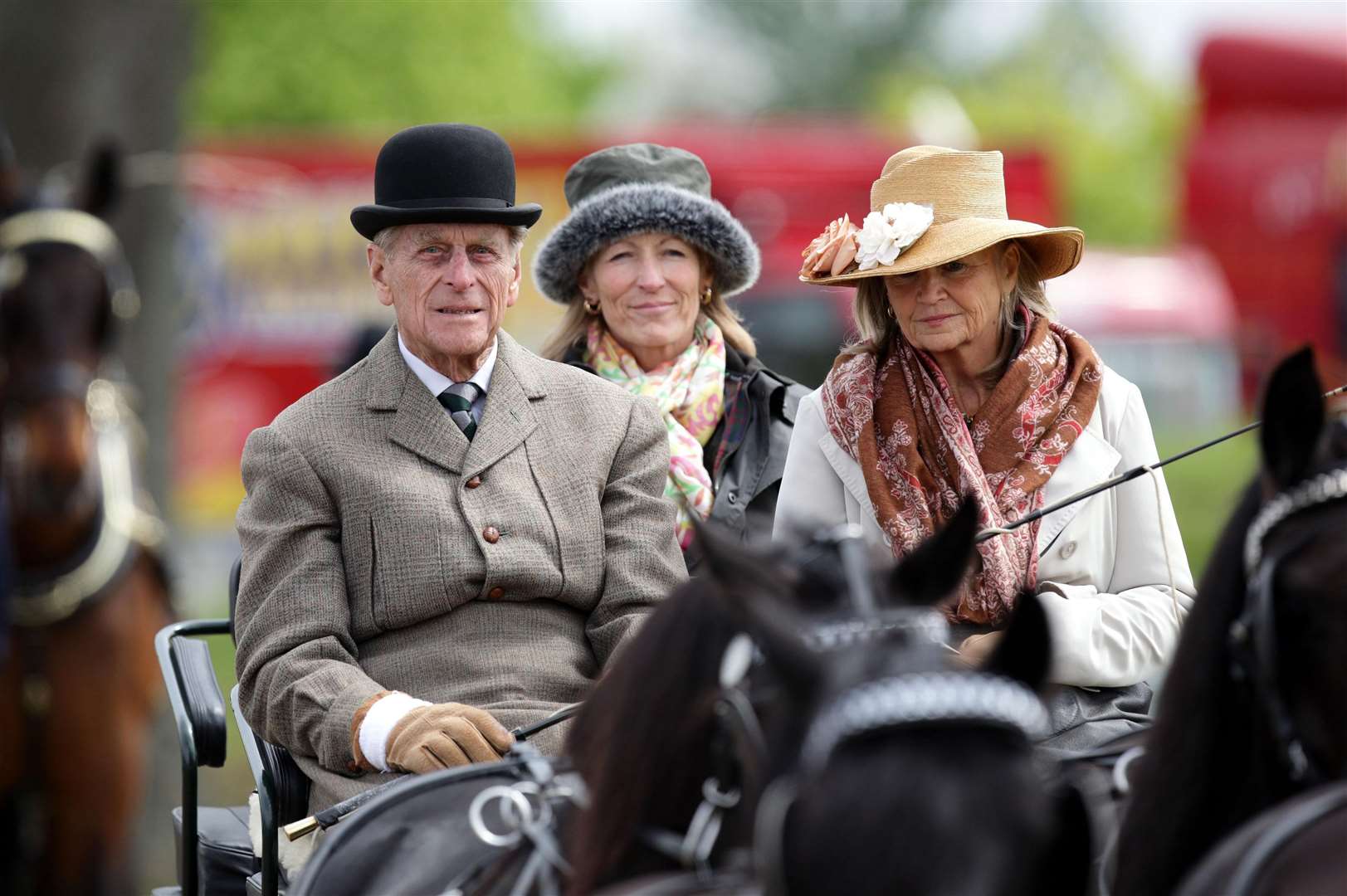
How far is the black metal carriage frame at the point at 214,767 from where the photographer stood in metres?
3.42

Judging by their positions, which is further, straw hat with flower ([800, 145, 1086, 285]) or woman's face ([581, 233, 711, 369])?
woman's face ([581, 233, 711, 369])

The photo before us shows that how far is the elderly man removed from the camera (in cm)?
334

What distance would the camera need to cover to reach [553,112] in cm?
3005

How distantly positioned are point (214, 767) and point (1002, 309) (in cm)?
185

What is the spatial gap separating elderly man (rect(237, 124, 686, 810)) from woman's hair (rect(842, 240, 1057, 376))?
0.54m

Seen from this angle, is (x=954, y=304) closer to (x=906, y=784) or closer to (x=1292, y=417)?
(x=1292, y=417)

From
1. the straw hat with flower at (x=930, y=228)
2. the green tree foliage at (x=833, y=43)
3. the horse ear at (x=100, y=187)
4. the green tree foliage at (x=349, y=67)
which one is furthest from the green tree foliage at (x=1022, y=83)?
the straw hat with flower at (x=930, y=228)

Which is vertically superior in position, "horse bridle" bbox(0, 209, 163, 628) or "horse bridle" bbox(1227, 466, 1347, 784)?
"horse bridle" bbox(0, 209, 163, 628)

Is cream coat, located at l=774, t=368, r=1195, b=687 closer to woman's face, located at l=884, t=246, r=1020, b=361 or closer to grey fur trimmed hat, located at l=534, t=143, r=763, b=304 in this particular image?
woman's face, located at l=884, t=246, r=1020, b=361

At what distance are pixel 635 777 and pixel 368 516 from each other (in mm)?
1389

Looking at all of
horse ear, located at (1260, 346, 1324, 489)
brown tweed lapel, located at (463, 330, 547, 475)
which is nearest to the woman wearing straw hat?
brown tweed lapel, located at (463, 330, 547, 475)

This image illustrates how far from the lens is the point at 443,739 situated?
3.04 metres

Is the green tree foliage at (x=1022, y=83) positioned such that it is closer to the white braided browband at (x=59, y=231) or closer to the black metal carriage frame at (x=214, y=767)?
the white braided browband at (x=59, y=231)

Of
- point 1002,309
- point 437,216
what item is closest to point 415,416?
point 437,216
